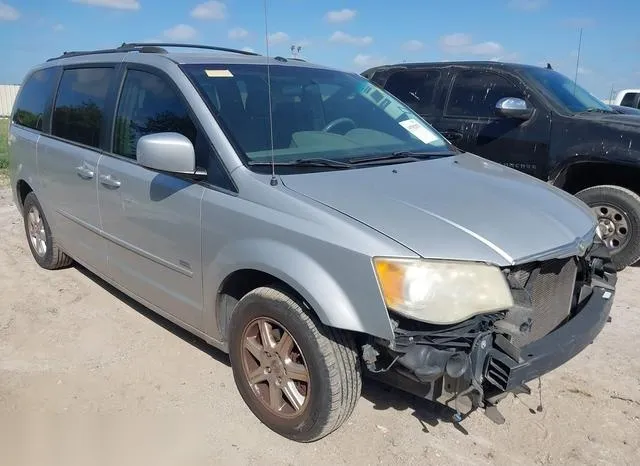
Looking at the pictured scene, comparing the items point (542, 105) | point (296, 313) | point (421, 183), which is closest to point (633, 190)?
point (542, 105)

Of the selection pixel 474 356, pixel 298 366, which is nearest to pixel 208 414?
pixel 298 366

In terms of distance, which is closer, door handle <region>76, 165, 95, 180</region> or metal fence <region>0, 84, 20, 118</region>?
door handle <region>76, 165, 95, 180</region>

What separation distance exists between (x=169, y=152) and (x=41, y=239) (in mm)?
3063

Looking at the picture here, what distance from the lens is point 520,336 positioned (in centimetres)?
252

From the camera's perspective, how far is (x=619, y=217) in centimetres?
538

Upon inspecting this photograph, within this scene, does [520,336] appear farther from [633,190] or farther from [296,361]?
[633,190]

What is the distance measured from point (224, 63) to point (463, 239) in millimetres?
1925

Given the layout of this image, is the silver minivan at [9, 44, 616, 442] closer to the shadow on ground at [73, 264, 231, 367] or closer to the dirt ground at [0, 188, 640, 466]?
the dirt ground at [0, 188, 640, 466]

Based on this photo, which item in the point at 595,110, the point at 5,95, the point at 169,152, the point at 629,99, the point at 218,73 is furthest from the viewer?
the point at 5,95

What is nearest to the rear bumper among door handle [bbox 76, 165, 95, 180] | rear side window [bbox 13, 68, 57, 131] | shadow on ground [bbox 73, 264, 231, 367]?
shadow on ground [bbox 73, 264, 231, 367]

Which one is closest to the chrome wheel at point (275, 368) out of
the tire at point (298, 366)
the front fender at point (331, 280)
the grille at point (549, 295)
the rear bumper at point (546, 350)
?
the tire at point (298, 366)

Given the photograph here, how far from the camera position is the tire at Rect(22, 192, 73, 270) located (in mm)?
5125

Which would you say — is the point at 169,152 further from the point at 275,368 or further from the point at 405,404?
the point at 405,404

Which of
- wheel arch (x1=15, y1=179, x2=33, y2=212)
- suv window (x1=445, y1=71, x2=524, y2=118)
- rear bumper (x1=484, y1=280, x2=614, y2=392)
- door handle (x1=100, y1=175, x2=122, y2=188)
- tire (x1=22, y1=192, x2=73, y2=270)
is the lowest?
tire (x1=22, y1=192, x2=73, y2=270)
